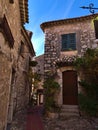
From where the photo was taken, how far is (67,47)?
34.1 ft

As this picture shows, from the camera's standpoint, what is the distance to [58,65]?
9.85 metres

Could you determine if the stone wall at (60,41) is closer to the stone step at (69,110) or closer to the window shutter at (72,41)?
Result: the window shutter at (72,41)

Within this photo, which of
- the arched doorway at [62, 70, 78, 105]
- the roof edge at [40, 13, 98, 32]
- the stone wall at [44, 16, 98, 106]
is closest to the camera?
the arched doorway at [62, 70, 78, 105]

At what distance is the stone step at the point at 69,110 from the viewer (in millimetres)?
8336

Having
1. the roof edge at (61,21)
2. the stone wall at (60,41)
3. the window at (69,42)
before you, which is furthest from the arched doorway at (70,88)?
the roof edge at (61,21)

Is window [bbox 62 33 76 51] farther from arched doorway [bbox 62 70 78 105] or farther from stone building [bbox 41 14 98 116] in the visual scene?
arched doorway [bbox 62 70 78 105]

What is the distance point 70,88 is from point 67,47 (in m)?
2.95

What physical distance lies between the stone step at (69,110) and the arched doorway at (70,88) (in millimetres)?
422

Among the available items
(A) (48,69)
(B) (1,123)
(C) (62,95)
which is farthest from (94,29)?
(B) (1,123)

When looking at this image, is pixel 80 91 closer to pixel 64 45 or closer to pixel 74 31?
pixel 64 45

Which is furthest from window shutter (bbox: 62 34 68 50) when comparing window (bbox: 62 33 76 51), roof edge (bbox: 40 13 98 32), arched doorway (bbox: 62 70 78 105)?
arched doorway (bbox: 62 70 78 105)

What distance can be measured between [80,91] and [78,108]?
3.64 feet

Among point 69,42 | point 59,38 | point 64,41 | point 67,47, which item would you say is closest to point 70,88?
point 67,47

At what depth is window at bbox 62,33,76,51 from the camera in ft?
33.8
